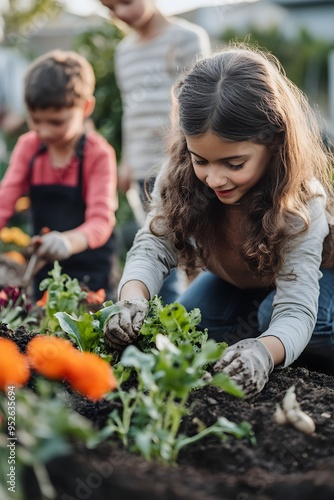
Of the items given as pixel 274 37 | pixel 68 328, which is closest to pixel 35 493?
pixel 68 328

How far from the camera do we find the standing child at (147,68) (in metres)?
4.10

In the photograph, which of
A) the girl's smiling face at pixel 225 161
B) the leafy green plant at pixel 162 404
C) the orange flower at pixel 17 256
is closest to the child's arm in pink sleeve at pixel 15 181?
the orange flower at pixel 17 256

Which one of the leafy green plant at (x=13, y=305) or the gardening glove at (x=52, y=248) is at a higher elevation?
the gardening glove at (x=52, y=248)

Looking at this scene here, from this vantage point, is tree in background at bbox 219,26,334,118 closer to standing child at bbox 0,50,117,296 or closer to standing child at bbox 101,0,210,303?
standing child at bbox 101,0,210,303

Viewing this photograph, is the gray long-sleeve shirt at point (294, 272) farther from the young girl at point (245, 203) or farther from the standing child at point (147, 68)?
the standing child at point (147, 68)

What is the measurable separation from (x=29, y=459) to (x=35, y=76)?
9.89 feet

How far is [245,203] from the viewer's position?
256cm

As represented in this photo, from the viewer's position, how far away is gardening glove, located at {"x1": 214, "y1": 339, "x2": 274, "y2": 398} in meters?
2.00

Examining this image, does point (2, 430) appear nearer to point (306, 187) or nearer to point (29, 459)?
point (29, 459)

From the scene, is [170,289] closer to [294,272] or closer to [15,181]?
[15,181]

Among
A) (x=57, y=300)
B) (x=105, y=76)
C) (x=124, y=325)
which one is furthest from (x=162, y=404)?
(x=105, y=76)

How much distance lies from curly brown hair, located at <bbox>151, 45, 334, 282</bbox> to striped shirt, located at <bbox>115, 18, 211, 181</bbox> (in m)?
1.45

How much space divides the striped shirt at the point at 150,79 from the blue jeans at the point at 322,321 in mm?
1448

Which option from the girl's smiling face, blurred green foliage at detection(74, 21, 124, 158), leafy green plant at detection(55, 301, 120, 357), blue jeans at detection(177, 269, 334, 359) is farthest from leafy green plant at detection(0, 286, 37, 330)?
blurred green foliage at detection(74, 21, 124, 158)
